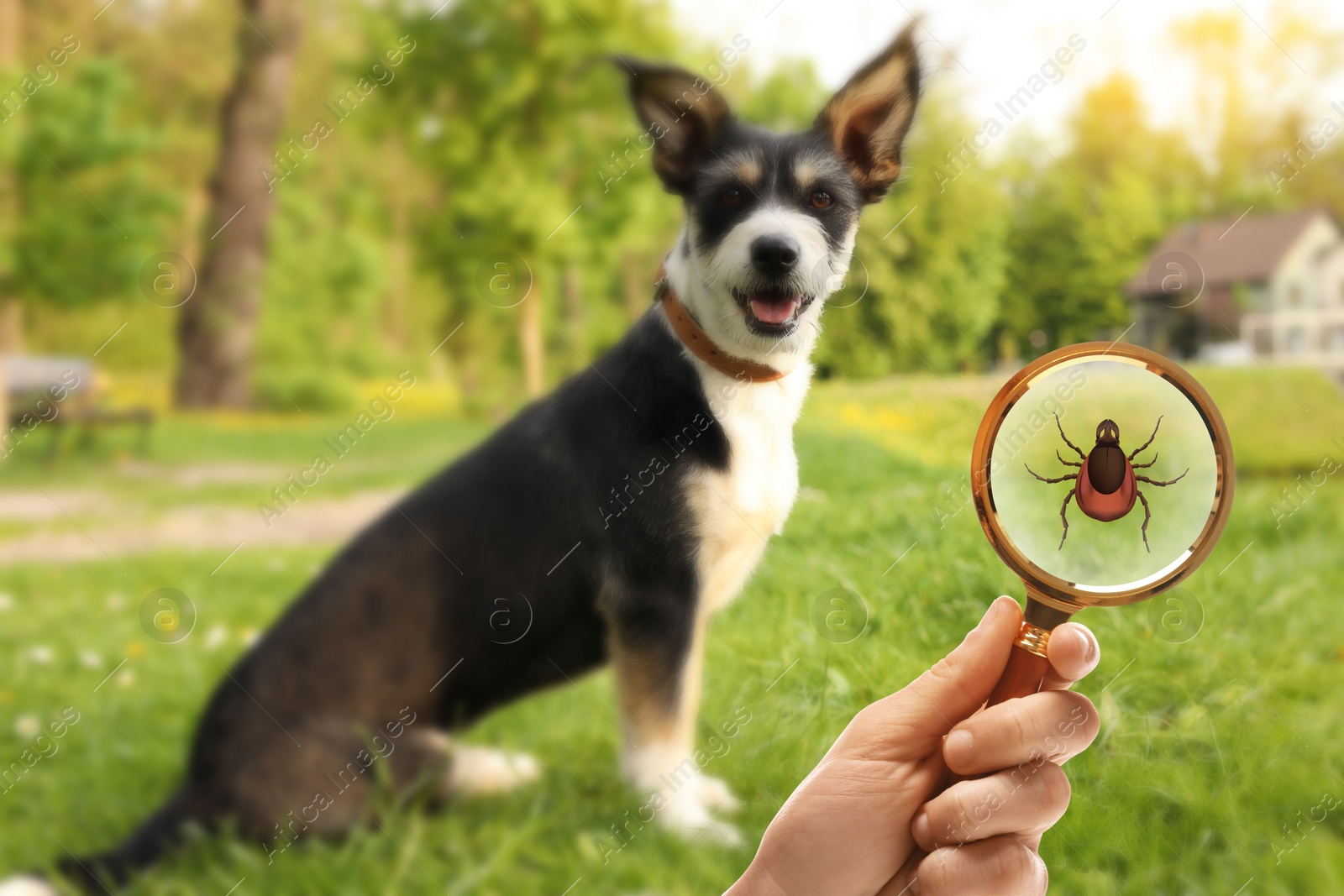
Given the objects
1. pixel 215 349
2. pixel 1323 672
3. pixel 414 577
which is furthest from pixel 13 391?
pixel 1323 672

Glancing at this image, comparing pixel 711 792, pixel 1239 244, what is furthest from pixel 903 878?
pixel 1239 244

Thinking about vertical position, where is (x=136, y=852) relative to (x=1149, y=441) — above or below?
below

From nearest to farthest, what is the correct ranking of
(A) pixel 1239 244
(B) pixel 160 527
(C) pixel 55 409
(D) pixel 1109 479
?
(D) pixel 1109 479, (A) pixel 1239 244, (B) pixel 160 527, (C) pixel 55 409

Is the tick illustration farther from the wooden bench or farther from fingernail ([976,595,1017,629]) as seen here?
the wooden bench

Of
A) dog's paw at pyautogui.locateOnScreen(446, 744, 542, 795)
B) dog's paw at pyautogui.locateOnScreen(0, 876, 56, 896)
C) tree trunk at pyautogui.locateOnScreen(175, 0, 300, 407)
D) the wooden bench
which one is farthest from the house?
the wooden bench

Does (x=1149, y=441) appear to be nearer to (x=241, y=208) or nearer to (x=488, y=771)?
(x=488, y=771)

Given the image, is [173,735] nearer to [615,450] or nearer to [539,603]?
[539,603]
